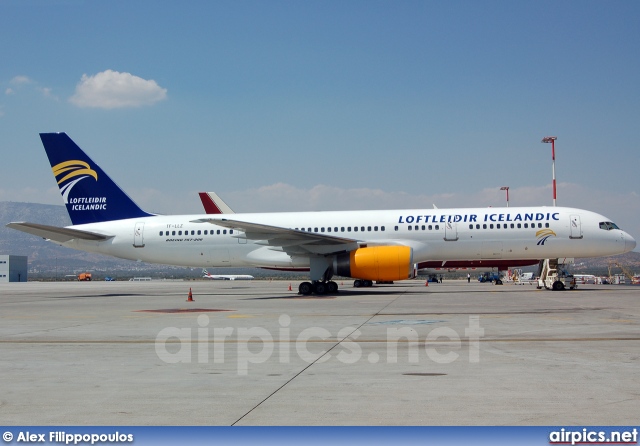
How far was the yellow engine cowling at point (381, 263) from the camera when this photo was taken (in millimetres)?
27656

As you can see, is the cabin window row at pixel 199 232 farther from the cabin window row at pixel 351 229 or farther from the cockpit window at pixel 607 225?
the cockpit window at pixel 607 225

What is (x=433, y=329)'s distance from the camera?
45.5ft

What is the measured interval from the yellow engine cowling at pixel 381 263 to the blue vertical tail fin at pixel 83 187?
39.7ft

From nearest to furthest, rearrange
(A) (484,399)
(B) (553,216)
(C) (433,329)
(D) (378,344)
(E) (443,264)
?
(A) (484,399), (D) (378,344), (C) (433,329), (B) (553,216), (E) (443,264)

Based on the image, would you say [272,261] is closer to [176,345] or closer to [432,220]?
[432,220]

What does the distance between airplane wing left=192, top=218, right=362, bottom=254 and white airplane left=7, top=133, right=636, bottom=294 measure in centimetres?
5

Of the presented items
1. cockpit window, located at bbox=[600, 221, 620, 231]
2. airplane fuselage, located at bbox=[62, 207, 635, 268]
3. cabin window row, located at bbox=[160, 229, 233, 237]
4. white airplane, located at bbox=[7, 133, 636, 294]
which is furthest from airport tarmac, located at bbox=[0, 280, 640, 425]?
cabin window row, located at bbox=[160, 229, 233, 237]

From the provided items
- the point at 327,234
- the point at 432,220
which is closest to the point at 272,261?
the point at 327,234

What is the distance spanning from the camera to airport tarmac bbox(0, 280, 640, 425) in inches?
249

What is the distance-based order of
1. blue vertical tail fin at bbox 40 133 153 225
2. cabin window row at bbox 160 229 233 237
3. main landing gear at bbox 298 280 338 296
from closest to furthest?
1. main landing gear at bbox 298 280 338 296
2. cabin window row at bbox 160 229 233 237
3. blue vertical tail fin at bbox 40 133 153 225

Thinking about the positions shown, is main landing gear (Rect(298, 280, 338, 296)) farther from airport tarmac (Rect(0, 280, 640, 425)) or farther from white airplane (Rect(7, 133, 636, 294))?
airport tarmac (Rect(0, 280, 640, 425))

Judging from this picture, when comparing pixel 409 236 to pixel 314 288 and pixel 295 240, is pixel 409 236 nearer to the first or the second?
pixel 314 288

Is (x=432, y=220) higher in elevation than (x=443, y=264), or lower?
higher

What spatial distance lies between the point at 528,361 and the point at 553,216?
70.7 feet
